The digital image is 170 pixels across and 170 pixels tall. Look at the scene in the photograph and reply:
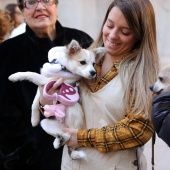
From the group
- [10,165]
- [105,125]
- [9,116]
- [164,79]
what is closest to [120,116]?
[105,125]

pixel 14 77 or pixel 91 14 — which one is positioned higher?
pixel 14 77

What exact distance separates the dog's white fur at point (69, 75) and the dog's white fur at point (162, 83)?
0.38m

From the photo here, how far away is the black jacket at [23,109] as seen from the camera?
2494 mm

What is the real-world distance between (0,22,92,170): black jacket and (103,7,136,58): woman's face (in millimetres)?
586

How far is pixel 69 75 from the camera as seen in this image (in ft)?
6.87

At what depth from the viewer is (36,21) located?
2.61 m

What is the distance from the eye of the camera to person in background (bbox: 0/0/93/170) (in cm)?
250

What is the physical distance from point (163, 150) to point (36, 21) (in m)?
2.11

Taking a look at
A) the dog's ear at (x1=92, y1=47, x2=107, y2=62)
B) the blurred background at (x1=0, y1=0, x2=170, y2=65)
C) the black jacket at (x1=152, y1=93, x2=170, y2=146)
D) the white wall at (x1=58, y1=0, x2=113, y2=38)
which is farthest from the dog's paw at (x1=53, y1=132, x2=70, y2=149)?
the white wall at (x1=58, y1=0, x2=113, y2=38)

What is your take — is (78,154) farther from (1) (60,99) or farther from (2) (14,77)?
(2) (14,77)

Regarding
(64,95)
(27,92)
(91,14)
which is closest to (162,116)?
(64,95)

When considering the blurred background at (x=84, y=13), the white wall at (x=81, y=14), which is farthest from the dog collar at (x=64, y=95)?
the white wall at (x=81, y=14)

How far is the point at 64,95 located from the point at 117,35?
0.42 meters

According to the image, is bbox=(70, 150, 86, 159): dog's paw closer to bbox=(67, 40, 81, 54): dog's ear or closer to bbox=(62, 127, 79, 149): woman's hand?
bbox=(62, 127, 79, 149): woman's hand
